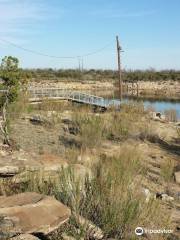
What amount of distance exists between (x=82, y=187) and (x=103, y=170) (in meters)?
0.97

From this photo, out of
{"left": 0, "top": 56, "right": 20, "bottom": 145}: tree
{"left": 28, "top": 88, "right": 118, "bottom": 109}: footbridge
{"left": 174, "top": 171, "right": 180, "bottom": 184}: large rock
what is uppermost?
{"left": 0, "top": 56, "right": 20, "bottom": 145}: tree

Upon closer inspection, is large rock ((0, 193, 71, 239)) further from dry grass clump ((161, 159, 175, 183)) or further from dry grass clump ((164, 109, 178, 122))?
dry grass clump ((164, 109, 178, 122))

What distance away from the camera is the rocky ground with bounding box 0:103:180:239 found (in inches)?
255

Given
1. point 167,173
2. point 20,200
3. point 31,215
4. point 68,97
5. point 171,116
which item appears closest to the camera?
point 31,215

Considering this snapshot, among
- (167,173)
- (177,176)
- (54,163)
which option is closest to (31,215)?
(54,163)

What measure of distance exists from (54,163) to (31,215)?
355cm

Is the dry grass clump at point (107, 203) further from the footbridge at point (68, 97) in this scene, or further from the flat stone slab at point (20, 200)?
the footbridge at point (68, 97)

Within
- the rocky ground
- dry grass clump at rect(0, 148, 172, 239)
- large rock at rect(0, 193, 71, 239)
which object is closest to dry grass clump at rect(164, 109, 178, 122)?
the rocky ground

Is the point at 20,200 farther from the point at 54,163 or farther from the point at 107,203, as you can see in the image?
the point at 54,163

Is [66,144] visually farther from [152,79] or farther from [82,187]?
[152,79]

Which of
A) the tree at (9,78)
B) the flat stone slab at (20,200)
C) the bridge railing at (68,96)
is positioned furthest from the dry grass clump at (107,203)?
the bridge railing at (68,96)

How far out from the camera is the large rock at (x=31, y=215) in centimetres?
611

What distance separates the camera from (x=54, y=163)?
9.93 m

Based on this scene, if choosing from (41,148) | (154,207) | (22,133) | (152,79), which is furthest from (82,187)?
(152,79)
